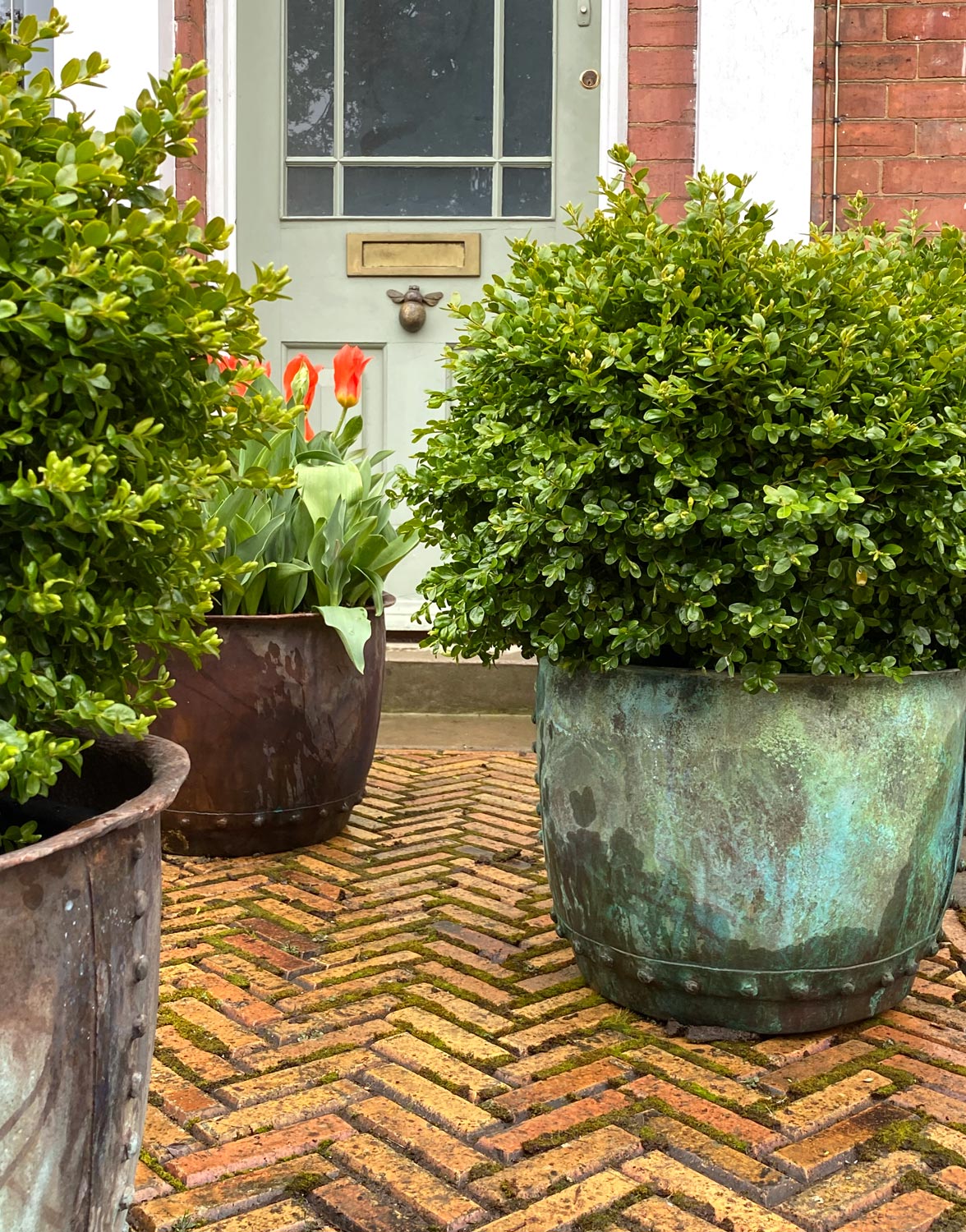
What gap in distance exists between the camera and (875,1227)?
5.86 feet

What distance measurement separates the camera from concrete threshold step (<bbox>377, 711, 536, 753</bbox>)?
15.8 feet

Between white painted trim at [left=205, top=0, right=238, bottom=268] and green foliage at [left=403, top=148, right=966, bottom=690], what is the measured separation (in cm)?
309

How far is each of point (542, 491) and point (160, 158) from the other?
3.23ft

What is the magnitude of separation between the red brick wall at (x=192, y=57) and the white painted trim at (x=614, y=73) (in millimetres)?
1550

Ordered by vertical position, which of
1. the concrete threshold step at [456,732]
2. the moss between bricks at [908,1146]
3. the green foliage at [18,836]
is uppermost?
the green foliage at [18,836]

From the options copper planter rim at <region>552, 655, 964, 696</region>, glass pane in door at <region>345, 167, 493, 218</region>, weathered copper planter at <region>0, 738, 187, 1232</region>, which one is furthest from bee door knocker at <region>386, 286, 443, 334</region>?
weathered copper planter at <region>0, 738, 187, 1232</region>

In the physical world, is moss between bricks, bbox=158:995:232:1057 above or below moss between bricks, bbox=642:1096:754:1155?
above

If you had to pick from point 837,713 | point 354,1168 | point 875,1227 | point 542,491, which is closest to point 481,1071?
point 354,1168

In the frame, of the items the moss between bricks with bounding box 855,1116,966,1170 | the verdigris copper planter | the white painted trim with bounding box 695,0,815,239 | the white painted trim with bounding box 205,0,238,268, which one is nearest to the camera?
the moss between bricks with bounding box 855,1116,966,1170

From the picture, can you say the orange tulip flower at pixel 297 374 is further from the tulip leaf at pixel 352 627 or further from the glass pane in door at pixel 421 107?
the glass pane in door at pixel 421 107

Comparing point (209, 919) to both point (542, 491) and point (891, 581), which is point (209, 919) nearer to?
point (542, 491)

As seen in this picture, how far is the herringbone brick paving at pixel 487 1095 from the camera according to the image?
1.84 metres

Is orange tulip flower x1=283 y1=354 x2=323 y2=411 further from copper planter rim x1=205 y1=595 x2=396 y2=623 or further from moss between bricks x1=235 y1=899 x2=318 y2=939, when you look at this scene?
moss between bricks x1=235 y1=899 x2=318 y2=939

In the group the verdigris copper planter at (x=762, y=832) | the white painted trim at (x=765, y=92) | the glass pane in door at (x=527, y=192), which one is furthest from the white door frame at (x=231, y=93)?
the verdigris copper planter at (x=762, y=832)
